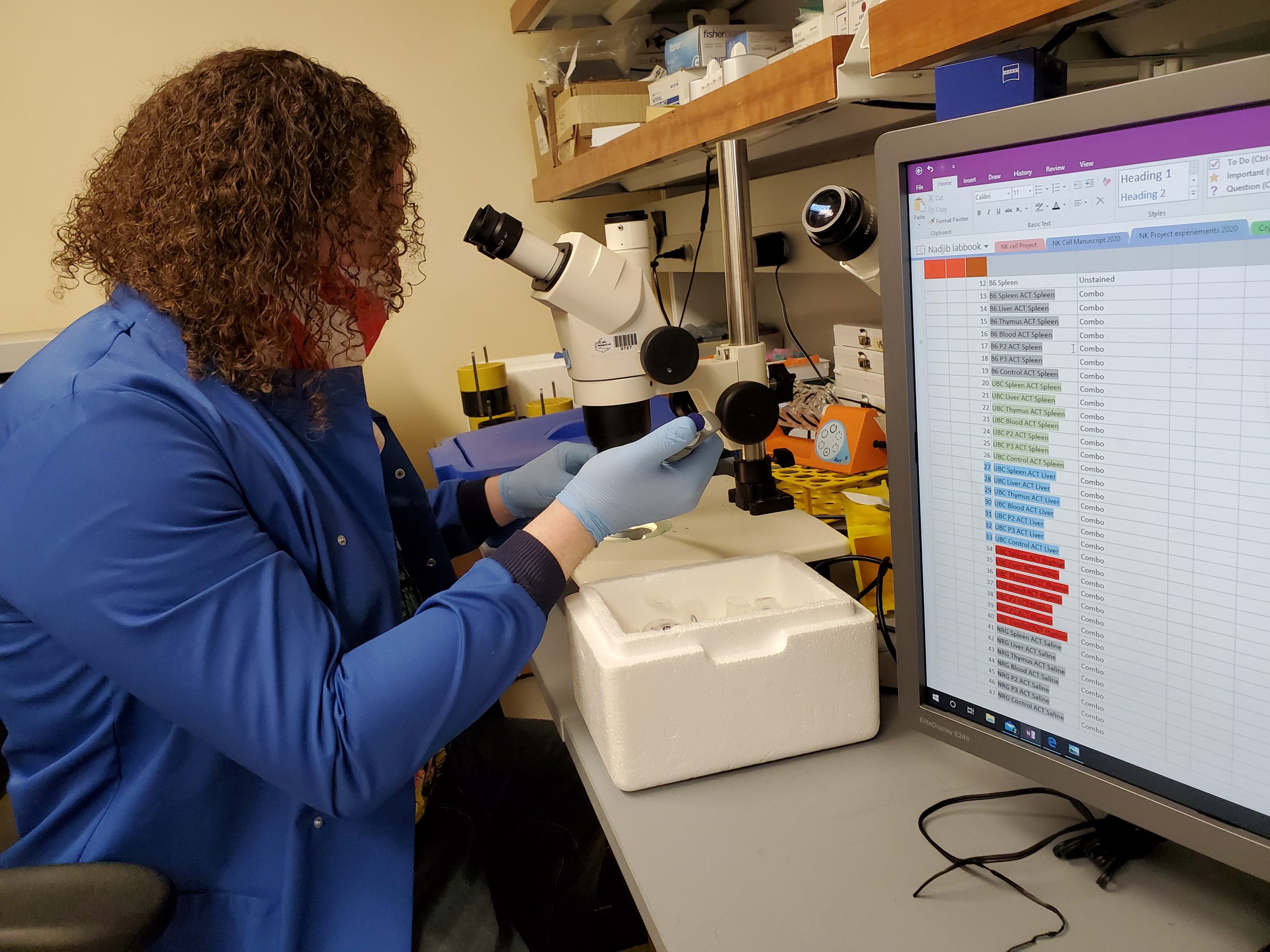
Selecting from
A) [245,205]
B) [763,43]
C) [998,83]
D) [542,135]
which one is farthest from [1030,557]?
[542,135]

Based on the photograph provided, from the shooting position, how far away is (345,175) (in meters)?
0.83

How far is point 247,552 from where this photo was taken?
73cm

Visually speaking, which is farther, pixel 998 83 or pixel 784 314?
pixel 784 314

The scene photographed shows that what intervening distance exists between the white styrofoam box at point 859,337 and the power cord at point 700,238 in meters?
0.28

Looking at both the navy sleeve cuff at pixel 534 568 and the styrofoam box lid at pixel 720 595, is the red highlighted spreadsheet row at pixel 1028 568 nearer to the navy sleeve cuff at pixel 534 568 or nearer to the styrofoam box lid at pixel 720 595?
the styrofoam box lid at pixel 720 595

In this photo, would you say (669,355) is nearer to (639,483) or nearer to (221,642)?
(639,483)

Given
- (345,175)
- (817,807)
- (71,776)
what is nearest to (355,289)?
(345,175)

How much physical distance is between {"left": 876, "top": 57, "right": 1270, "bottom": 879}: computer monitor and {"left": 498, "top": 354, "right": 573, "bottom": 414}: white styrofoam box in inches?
61.6

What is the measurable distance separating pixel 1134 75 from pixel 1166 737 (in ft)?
2.31

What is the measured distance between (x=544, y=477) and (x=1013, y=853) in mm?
769

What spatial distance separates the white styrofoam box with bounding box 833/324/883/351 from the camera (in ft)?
4.27

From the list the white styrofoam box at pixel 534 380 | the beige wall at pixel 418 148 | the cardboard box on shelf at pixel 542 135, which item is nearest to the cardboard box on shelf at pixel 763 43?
the beige wall at pixel 418 148

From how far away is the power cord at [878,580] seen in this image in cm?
91

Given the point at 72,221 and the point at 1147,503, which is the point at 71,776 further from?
the point at 1147,503
